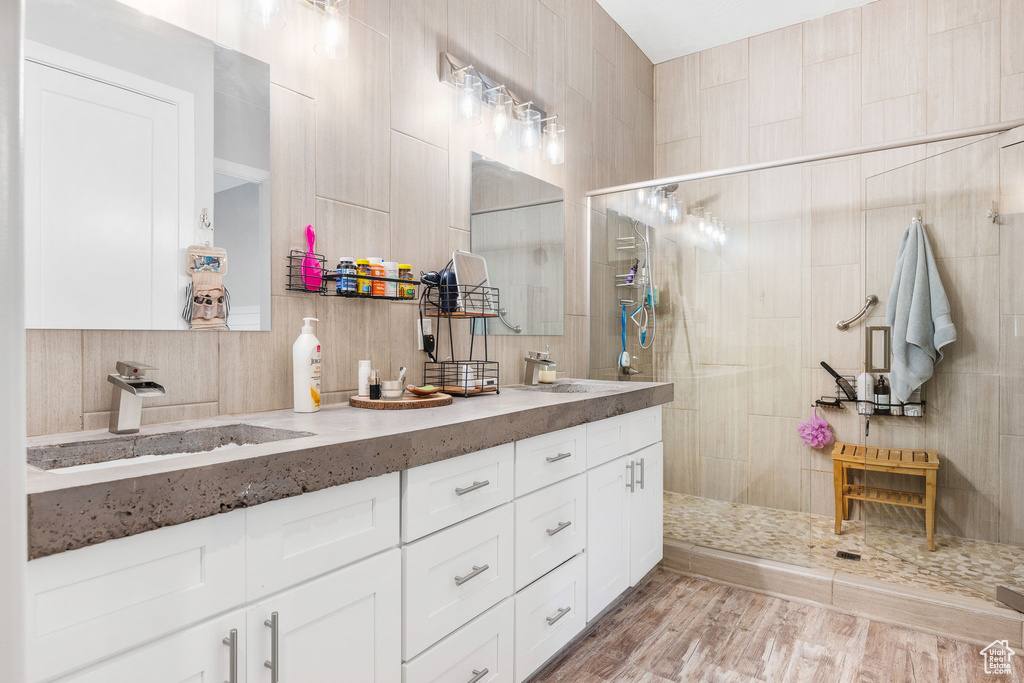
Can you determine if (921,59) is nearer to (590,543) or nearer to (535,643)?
(590,543)

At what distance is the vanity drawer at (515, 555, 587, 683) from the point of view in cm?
159

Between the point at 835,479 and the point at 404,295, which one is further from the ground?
the point at 404,295

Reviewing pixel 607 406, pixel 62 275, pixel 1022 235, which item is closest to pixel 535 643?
pixel 607 406

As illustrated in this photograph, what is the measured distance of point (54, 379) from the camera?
1.11 m

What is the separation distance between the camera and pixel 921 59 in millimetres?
3025

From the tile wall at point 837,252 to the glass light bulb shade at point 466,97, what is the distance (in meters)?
1.13

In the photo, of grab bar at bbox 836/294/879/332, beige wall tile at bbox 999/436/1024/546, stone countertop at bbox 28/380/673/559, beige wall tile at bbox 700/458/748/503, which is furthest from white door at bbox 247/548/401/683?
grab bar at bbox 836/294/879/332

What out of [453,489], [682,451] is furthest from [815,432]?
[453,489]

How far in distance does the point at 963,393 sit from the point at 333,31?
2.69 meters

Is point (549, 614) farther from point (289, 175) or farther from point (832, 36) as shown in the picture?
point (832, 36)

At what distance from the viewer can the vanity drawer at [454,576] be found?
48.1 inches

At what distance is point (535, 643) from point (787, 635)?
111 centimetres

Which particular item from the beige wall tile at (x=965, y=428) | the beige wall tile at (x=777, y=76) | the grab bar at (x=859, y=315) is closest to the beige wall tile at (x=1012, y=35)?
the beige wall tile at (x=777, y=76)

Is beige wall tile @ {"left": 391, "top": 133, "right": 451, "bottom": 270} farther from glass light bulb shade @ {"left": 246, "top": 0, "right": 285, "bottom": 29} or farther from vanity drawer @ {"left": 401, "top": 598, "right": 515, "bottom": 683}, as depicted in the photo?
vanity drawer @ {"left": 401, "top": 598, "right": 515, "bottom": 683}
